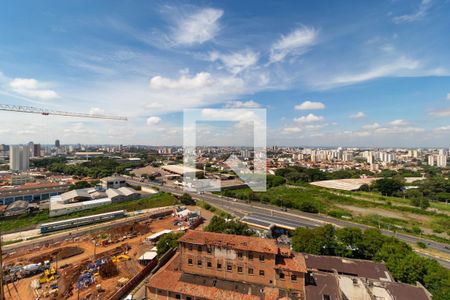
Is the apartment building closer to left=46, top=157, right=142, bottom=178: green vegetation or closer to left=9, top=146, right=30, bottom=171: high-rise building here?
left=46, top=157, right=142, bottom=178: green vegetation

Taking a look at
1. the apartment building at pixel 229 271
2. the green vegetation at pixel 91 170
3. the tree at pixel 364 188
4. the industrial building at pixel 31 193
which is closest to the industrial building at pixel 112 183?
the industrial building at pixel 31 193

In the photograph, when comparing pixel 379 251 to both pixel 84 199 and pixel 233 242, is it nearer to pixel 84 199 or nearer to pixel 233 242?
pixel 233 242

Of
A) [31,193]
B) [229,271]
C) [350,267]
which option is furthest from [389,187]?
[31,193]

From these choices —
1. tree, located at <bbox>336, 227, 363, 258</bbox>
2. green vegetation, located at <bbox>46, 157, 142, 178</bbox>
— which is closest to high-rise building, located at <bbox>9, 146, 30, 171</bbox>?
green vegetation, located at <bbox>46, 157, 142, 178</bbox>

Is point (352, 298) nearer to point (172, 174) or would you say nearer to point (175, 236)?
point (175, 236)

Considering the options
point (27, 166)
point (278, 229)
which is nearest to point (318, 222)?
point (278, 229)
